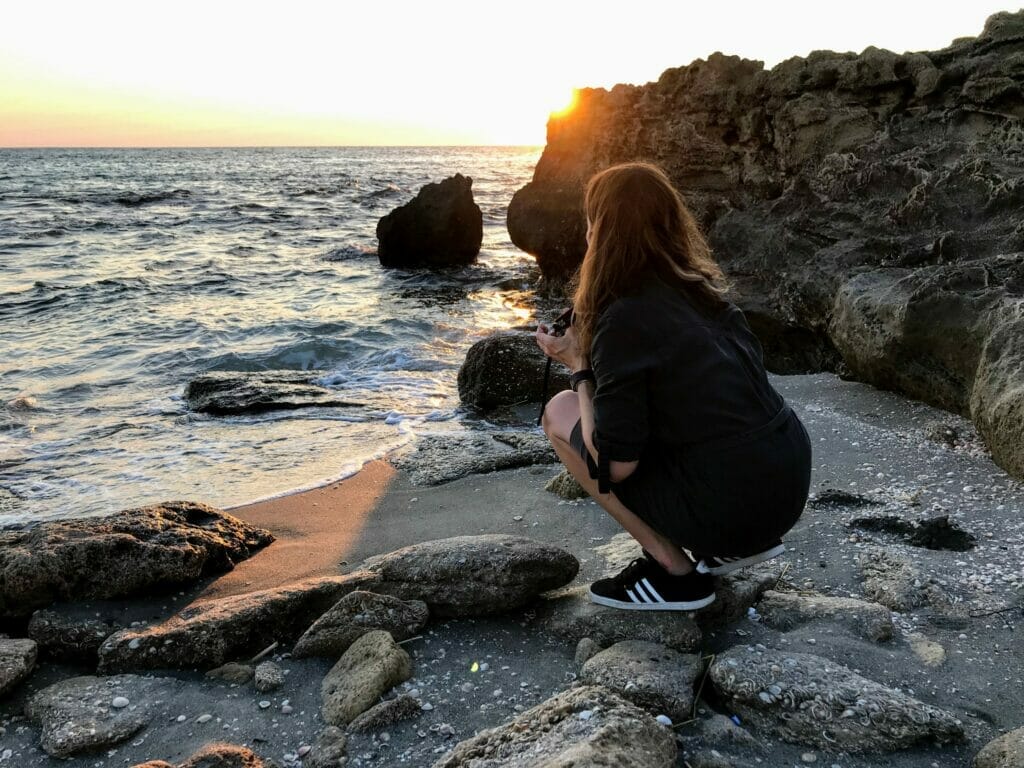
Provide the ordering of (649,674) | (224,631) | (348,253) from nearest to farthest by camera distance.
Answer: (649,674)
(224,631)
(348,253)

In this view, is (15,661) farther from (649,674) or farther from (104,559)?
(649,674)

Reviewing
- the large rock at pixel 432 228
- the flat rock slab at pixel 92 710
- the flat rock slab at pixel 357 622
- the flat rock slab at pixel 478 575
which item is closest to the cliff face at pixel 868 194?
the flat rock slab at pixel 478 575

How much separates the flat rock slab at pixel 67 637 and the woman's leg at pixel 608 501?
198 centimetres

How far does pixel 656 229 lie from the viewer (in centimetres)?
252

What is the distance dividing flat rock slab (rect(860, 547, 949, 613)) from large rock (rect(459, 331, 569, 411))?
411cm

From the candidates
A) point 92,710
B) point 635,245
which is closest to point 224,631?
point 92,710

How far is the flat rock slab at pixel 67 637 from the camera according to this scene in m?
3.08

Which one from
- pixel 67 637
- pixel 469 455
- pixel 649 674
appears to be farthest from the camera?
pixel 469 455

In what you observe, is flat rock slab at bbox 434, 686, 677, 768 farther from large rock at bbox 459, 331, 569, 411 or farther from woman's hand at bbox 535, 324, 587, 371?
large rock at bbox 459, 331, 569, 411

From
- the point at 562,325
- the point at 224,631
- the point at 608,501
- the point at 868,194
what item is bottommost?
the point at 224,631

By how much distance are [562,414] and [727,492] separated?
2.31 ft

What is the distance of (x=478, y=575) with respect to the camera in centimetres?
303

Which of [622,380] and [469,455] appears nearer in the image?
[622,380]

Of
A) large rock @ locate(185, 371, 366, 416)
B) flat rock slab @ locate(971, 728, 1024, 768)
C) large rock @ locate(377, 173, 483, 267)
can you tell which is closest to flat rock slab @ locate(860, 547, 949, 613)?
flat rock slab @ locate(971, 728, 1024, 768)
